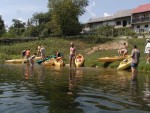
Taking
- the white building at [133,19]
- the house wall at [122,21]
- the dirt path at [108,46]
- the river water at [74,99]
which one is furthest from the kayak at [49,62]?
the house wall at [122,21]

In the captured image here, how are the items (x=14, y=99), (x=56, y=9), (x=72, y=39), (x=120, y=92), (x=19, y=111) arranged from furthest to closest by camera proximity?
(x=56, y=9) < (x=72, y=39) < (x=120, y=92) < (x=14, y=99) < (x=19, y=111)

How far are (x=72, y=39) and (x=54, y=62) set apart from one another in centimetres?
2783

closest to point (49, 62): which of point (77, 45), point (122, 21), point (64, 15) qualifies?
point (77, 45)

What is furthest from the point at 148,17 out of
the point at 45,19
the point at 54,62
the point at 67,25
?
the point at 54,62

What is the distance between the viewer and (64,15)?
64188 millimetres

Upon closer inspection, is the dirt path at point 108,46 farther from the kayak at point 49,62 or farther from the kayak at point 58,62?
the kayak at point 58,62

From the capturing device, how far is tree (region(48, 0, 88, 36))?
64188 mm

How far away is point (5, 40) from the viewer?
60656mm

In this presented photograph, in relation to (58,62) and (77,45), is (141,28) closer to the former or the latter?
(77,45)

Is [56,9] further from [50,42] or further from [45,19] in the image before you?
[45,19]

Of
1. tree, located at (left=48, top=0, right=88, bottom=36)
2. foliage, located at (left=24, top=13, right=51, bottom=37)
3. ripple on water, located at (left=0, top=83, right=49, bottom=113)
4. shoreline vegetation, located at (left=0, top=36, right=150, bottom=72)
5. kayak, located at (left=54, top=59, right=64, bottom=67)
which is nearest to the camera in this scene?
ripple on water, located at (left=0, top=83, right=49, bottom=113)

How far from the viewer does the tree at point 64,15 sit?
64.2 meters

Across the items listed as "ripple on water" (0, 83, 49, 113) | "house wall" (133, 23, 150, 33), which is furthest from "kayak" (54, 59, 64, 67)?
"house wall" (133, 23, 150, 33)

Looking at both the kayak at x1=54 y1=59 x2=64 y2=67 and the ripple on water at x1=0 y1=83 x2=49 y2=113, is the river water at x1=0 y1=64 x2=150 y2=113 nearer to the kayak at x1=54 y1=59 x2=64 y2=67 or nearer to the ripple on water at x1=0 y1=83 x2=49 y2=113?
the ripple on water at x1=0 y1=83 x2=49 y2=113
